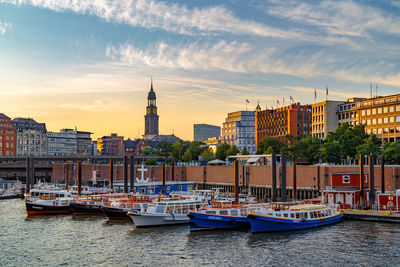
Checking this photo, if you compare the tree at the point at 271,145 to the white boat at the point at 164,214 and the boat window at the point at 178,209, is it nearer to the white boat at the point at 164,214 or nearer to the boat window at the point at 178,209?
the white boat at the point at 164,214

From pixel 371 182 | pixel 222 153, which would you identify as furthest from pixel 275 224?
pixel 222 153

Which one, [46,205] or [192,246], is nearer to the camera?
[192,246]

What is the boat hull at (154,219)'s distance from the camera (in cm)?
6122

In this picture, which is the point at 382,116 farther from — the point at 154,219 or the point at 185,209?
the point at 154,219

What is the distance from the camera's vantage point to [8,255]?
47469 mm

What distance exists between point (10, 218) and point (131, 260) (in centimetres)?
3630

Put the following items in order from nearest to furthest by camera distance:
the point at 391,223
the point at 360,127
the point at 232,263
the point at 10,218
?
the point at 232,263 < the point at 391,223 < the point at 10,218 < the point at 360,127

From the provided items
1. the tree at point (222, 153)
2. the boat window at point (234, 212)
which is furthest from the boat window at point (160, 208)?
the tree at point (222, 153)

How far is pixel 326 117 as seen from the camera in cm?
17075

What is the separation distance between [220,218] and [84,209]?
26.9 meters

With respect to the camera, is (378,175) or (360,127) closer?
(378,175)

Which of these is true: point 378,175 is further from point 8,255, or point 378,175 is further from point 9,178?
point 9,178

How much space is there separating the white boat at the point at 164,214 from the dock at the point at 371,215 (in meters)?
21.2

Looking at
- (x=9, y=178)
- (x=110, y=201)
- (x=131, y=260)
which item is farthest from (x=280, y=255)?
(x=9, y=178)
